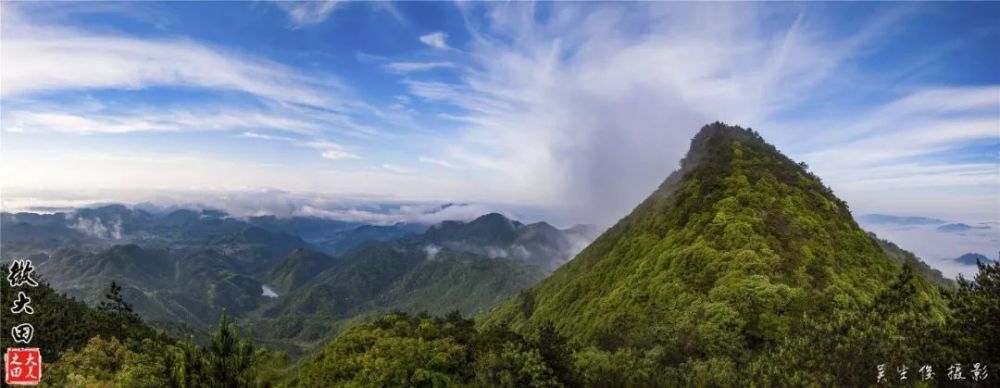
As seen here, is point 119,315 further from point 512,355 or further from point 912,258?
point 912,258

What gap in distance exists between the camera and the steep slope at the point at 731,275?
5694cm

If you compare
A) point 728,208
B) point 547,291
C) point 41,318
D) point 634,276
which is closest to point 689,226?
point 728,208

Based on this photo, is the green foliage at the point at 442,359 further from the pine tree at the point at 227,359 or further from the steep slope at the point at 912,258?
the steep slope at the point at 912,258

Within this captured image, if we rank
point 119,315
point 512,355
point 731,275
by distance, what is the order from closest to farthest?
point 512,355 < point 731,275 < point 119,315

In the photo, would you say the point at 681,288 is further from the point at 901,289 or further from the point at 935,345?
the point at 935,345

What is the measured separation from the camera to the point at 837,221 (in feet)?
286

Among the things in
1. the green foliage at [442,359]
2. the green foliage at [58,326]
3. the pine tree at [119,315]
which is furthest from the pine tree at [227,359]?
the pine tree at [119,315]

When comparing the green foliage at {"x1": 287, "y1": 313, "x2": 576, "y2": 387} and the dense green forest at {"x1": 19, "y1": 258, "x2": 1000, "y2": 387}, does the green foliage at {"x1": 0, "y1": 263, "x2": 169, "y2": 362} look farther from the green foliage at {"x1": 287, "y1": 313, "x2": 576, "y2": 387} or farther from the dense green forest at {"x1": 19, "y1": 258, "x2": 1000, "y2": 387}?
the green foliage at {"x1": 287, "y1": 313, "x2": 576, "y2": 387}

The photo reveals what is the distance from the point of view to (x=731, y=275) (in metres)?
69.1

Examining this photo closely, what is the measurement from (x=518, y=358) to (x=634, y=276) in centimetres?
4677

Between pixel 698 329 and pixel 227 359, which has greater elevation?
pixel 227 359

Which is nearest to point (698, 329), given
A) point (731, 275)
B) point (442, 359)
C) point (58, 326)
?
point (731, 275)

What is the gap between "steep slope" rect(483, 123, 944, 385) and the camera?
56938 mm

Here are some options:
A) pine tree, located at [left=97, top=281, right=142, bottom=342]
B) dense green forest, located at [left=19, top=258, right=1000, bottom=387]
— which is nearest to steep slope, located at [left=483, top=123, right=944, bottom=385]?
dense green forest, located at [left=19, top=258, right=1000, bottom=387]
